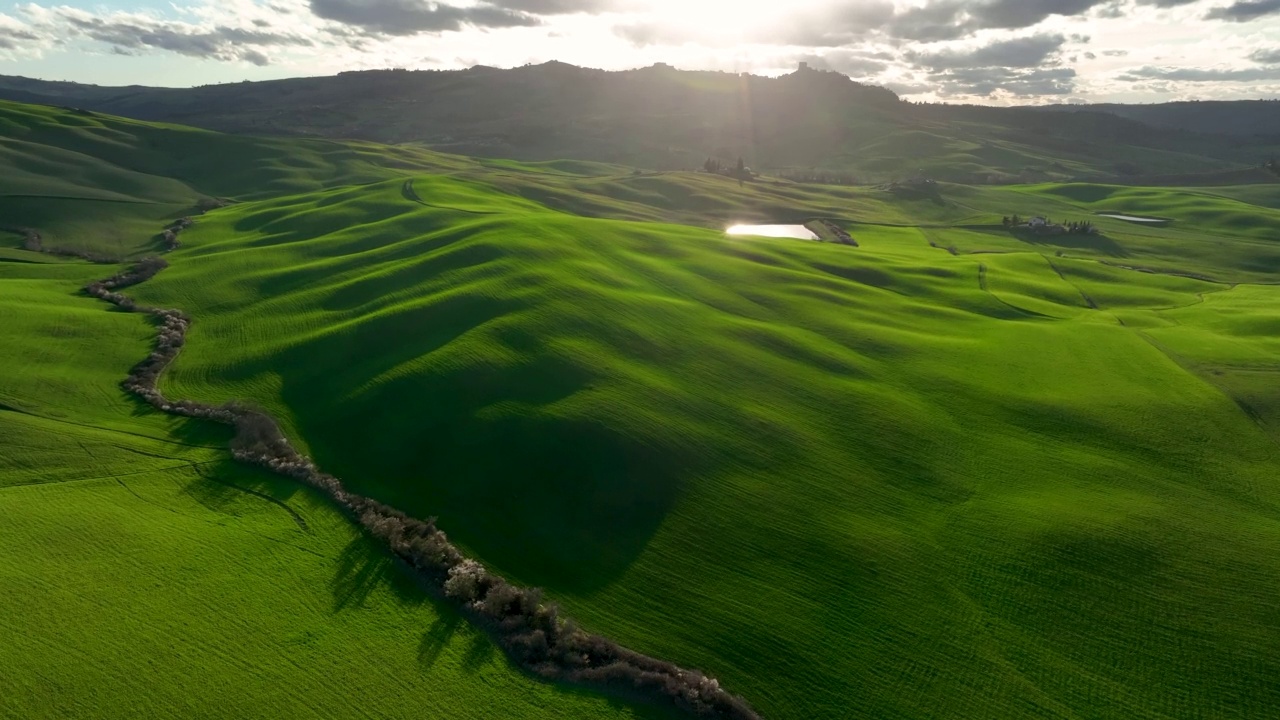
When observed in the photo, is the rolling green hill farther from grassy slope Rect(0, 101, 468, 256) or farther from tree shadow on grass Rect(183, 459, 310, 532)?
grassy slope Rect(0, 101, 468, 256)

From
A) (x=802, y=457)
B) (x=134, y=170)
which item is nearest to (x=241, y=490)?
(x=802, y=457)

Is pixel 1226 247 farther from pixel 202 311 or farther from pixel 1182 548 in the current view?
pixel 202 311

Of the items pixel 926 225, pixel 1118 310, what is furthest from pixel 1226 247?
pixel 1118 310

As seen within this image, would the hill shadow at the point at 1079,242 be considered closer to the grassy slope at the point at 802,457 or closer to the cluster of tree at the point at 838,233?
the cluster of tree at the point at 838,233

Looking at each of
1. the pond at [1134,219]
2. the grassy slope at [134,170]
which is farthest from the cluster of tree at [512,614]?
the pond at [1134,219]

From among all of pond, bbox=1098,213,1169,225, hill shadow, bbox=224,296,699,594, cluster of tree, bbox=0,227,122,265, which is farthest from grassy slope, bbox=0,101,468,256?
pond, bbox=1098,213,1169,225

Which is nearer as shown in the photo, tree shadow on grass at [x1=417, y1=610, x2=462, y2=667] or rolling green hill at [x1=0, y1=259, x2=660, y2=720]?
rolling green hill at [x1=0, y1=259, x2=660, y2=720]

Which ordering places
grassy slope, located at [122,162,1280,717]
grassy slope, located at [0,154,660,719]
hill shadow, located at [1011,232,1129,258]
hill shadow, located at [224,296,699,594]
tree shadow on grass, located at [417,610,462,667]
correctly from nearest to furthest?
grassy slope, located at [0,154,660,719]
tree shadow on grass, located at [417,610,462,667]
grassy slope, located at [122,162,1280,717]
hill shadow, located at [224,296,699,594]
hill shadow, located at [1011,232,1129,258]
